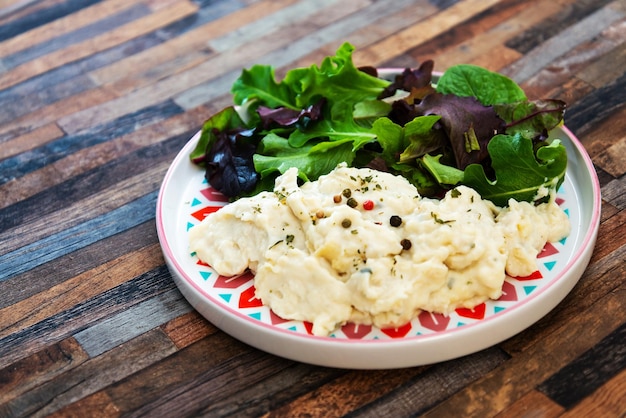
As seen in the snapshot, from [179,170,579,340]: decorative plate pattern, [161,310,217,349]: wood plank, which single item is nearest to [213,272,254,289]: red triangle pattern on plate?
[179,170,579,340]: decorative plate pattern

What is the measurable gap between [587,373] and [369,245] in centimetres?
78

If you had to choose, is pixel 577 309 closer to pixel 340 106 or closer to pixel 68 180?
pixel 340 106

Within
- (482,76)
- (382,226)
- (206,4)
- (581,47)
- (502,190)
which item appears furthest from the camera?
(206,4)

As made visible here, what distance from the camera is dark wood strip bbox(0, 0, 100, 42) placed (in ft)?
15.6

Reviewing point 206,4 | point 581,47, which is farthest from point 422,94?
point 206,4

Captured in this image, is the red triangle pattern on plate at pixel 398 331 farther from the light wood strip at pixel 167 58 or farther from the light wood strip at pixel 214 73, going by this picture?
the light wood strip at pixel 167 58

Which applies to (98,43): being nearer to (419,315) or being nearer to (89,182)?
(89,182)

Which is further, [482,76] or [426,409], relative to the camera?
[482,76]

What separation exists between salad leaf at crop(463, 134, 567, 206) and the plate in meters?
0.21

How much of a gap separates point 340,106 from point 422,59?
1.08m

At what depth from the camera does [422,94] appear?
3236 millimetres

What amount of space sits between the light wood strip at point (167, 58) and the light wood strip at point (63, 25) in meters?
0.57

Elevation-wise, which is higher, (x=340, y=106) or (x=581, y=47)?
(x=340, y=106)

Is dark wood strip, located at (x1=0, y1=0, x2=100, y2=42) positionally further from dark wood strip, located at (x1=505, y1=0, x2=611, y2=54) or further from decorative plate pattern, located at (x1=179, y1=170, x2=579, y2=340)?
dark wood strip, located at (x1=505, y1=0, x2=611, y2=54)
